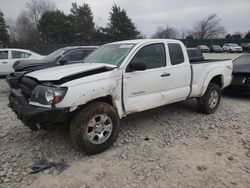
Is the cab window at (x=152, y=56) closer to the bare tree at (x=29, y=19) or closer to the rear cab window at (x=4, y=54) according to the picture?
the rear cab window at (x=4, y=54)

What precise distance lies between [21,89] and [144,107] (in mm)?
2160

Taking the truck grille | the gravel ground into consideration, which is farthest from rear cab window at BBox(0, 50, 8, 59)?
the truck grille

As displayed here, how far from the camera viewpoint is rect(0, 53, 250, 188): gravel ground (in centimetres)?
335

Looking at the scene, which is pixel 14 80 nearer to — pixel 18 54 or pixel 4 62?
pixel 4 62

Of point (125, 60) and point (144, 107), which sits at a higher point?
point (125, 60)

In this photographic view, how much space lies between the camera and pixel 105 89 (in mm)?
3928

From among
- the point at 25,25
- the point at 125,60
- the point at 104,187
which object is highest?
the point at 25,25

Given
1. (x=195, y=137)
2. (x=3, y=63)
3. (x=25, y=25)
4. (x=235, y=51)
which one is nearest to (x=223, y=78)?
(x=195, y=137)

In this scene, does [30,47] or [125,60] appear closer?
[125,60]

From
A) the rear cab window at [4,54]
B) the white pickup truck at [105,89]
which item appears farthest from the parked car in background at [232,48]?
the white pickup truck at [105,89]

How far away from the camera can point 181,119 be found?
5680mm

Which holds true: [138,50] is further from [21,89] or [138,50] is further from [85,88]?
[21,89]

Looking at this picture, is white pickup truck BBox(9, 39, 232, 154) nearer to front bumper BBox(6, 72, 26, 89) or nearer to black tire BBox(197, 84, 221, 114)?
front bumper BBox(6, 72, 26, 89)

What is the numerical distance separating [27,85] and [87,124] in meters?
1.23
